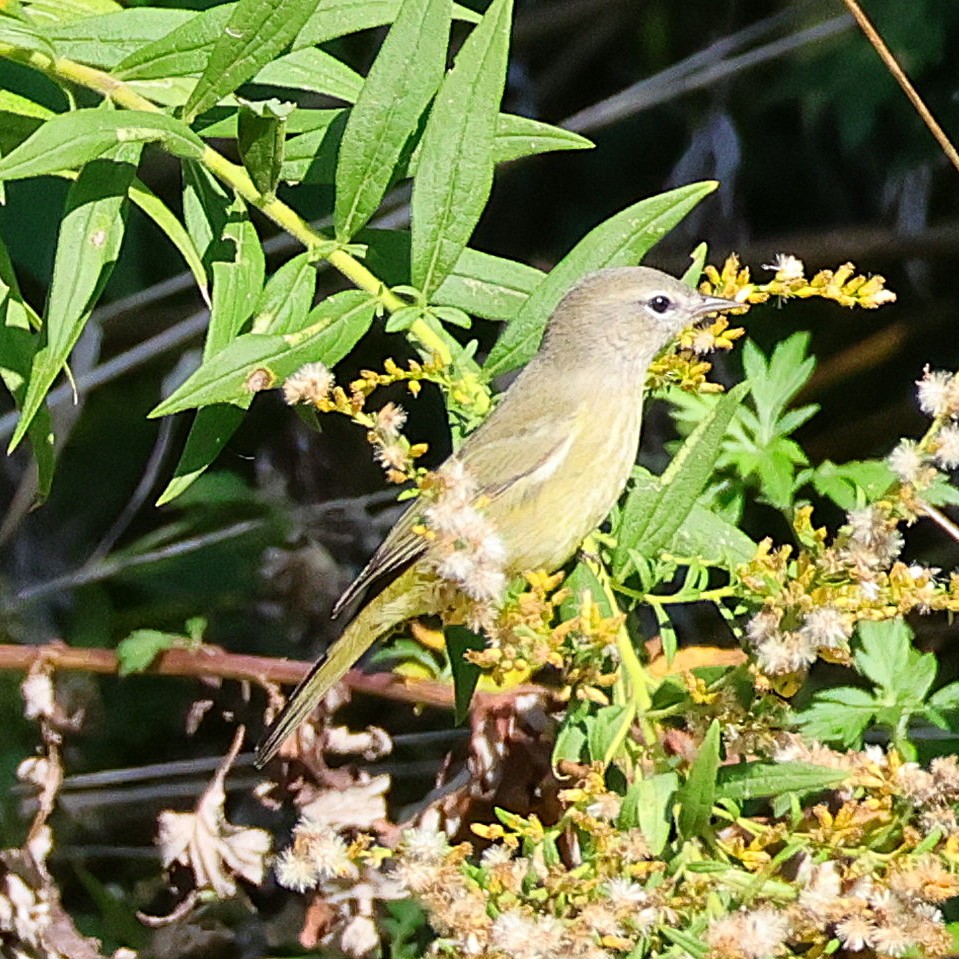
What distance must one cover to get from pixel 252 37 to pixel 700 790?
0.92 m

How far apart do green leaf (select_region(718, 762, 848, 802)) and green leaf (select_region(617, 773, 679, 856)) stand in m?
0.05

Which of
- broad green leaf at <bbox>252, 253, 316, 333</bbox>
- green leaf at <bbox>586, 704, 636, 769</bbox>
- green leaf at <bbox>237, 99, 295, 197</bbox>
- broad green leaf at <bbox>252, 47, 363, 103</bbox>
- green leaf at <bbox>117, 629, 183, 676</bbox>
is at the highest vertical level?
broad green leaf at <bbox>252, 47, 363, 103</bbox>

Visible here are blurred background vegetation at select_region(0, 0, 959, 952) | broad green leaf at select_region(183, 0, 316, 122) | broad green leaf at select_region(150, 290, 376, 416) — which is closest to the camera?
broad green leaf at select_region(150, 290, 376, 416)

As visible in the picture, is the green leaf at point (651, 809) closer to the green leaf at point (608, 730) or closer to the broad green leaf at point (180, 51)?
the green leaf at point (608, 730)

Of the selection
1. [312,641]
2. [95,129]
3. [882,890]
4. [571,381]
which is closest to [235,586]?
[312,641]

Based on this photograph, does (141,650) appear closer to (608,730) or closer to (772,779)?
(608,730)

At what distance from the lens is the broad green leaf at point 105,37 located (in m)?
1.84

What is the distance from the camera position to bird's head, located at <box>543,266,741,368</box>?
2193mm

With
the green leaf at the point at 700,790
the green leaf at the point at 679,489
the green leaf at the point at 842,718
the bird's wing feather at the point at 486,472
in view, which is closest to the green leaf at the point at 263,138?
the bird's wing feather at the point at 486,472

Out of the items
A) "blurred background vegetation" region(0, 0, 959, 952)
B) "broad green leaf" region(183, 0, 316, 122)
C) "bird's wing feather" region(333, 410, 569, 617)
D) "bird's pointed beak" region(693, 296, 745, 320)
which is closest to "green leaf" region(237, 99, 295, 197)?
"broad green leaf" region(183, 0, 316, 122)

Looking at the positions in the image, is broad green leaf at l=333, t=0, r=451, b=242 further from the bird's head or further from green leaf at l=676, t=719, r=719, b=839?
green leaf at l=676, t=719, r=719, b=839

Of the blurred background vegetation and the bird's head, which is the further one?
the blurred background vegetation

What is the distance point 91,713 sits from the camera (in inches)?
117

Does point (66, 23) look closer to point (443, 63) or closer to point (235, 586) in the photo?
point (443, 63)
